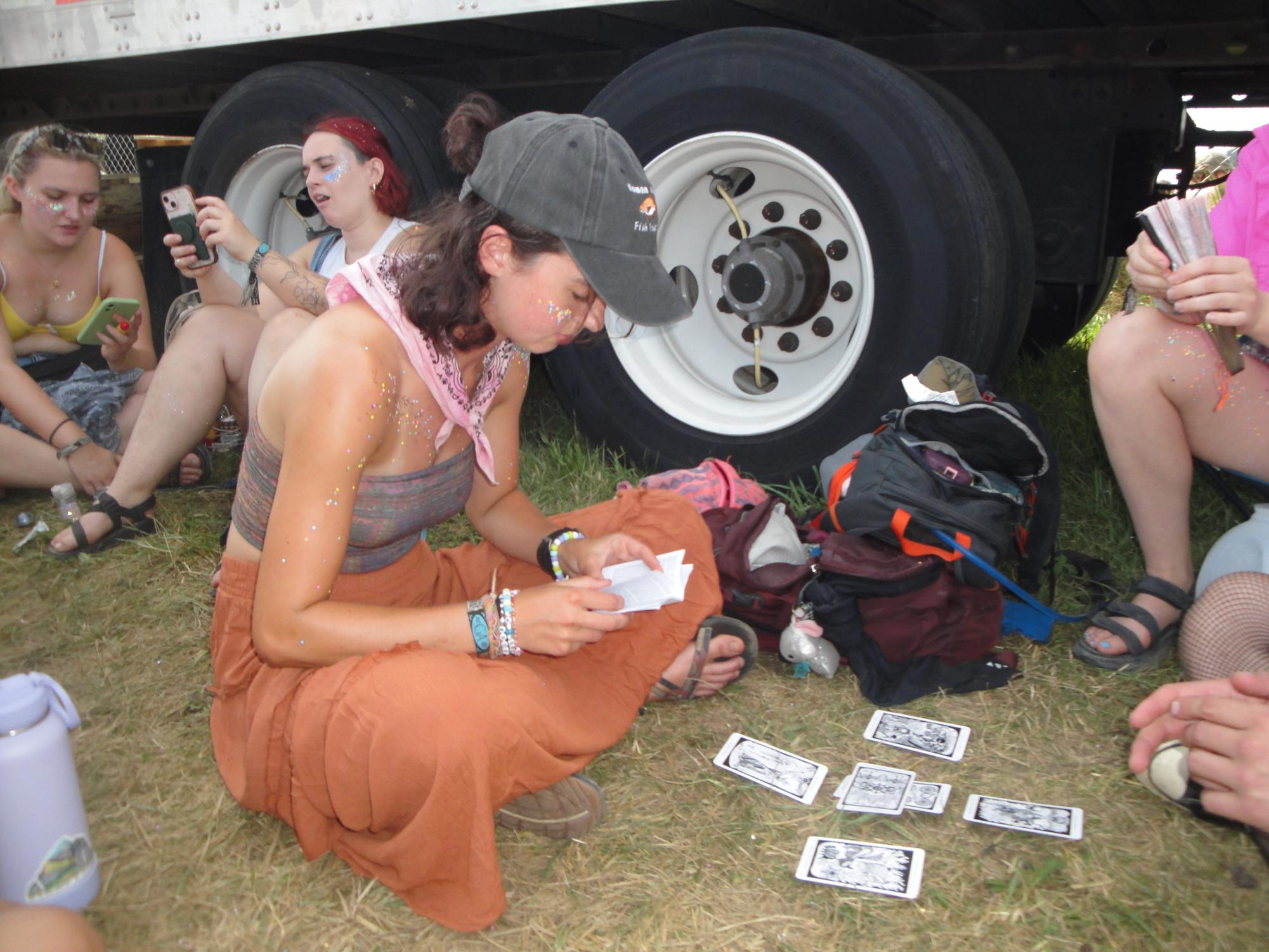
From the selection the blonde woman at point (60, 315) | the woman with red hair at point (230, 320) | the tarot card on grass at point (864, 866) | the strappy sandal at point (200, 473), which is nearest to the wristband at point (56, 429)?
the blonde woman at point (60, 315)

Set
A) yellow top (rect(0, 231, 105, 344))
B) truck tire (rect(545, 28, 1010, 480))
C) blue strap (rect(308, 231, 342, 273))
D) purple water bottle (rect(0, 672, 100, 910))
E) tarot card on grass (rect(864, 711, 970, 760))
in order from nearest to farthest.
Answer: purple water bottle (rect(0, 672, 100, 910)), tarot card on grass (rect(864, 711, 970, 760)), truck tire (rect(545, 28, 1010, 480)), blue strap (rect(308, 231, 342, 273)), yellow top (rect(0, 231, 105, 344))

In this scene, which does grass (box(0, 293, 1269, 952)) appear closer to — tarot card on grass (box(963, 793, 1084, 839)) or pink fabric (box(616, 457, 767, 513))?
tarot card on grass (box(963, 793, 1084, 839))

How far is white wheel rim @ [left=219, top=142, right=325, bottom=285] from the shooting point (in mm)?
3705

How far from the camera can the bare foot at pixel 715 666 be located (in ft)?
7.21

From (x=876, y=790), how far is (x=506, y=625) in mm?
784

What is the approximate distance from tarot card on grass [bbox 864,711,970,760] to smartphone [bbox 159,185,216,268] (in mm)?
2307

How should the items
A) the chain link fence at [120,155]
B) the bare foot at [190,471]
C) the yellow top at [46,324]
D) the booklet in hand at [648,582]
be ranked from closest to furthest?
1. the booklet in hand at [648,582]
2. the yellow top at [46,324]
3. the bare foot at [190,471]
4. the chain link fence at [120,155]

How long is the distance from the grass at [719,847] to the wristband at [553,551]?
14.7 inches

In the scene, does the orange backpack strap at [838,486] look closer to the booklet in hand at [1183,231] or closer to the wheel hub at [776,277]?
the wheel hub at [776,277]

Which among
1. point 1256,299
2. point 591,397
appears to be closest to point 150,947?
point 591,397

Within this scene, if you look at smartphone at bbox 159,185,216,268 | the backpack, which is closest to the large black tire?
the backpack

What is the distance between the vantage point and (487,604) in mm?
1782

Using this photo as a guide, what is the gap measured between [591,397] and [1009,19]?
161 cm

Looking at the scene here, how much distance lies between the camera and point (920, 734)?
217 cm
